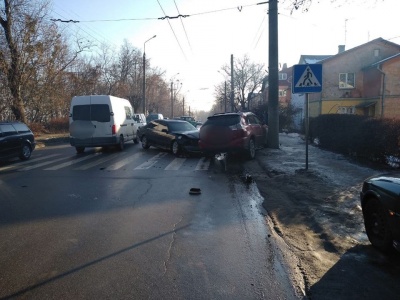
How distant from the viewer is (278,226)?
5855 mm

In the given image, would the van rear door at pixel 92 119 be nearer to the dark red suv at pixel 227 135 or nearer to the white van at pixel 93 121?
the white van at pixel 93 121

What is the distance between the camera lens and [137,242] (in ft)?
16.6

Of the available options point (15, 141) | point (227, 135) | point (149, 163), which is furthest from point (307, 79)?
point (15, 141)

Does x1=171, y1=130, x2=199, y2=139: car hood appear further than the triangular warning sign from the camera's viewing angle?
Yes

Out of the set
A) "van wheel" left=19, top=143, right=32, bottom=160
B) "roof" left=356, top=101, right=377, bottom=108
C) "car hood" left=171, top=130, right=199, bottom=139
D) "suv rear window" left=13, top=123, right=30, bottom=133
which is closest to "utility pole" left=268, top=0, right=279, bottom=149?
"car hood" left=171, top=130, right=199, bottom=139

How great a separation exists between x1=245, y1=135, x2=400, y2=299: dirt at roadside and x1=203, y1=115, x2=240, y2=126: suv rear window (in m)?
2.59

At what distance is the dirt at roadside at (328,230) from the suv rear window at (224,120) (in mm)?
2593

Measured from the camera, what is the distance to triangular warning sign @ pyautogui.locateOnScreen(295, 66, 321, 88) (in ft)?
33.7

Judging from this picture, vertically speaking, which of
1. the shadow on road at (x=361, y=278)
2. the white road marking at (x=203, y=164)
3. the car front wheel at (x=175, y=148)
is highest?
the car front wheel at (x=175, y=148)

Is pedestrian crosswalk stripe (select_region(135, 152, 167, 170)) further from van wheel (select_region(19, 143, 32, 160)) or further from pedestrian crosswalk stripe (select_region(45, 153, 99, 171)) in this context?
van wheel (select_region(19, 143, 32, 160))

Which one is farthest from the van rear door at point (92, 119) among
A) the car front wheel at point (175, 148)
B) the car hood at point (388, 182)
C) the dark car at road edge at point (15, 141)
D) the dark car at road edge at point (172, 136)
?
the car hood at point (388, 182)

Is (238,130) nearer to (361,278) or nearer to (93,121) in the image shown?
(93,121)

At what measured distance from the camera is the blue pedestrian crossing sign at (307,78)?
10250mm

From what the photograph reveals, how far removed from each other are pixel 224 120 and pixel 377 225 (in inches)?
354
